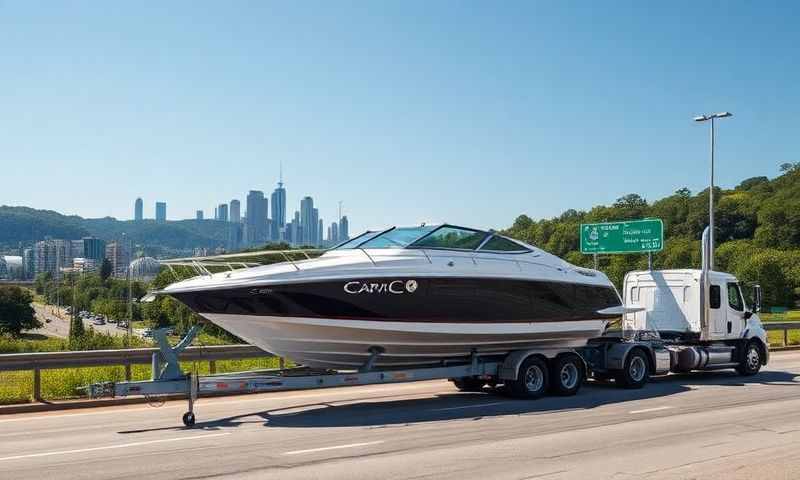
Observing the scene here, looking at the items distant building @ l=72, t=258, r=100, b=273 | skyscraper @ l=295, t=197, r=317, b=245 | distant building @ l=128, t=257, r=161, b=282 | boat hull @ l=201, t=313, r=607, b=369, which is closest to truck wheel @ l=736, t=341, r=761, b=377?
boat hull @ l=201, t=313, r=607, b=369

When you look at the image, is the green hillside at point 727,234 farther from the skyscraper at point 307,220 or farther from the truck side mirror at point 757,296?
the truck side mirror at point 757,296

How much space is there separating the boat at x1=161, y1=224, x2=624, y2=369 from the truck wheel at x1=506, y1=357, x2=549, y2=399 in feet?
1.54

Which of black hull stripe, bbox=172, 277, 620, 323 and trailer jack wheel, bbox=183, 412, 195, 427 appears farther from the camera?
black hull stripe, bbox=172, 277, 620, 323

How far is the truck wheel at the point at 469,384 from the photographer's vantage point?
16469 mm

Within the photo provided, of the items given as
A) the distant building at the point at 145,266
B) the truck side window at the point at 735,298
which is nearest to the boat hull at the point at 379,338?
the distant building at the point at 145,266

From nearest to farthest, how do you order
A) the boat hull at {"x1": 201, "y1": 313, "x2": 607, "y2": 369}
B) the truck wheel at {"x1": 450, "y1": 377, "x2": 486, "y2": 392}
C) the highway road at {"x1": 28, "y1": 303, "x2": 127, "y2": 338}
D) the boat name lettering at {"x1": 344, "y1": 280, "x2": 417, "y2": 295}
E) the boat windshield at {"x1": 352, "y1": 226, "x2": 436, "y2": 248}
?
the boat hull at {"x1": 201, "y1": 313, "x2": 607, "y2": 369}, the boat name lettering at {"x1": 344, "y1": 280, "x2": 417, "y2": 295}, the boat windshield at {"x1": 352, "y1": 226, "x2": 436, "y2": 248}, the truck wheel at {"x1": 450, "y1": 377, "x2": 486, "y2": 392}, the highway road at {"x1": 28, "y1": 303, "x2": 127, "y2": 338}

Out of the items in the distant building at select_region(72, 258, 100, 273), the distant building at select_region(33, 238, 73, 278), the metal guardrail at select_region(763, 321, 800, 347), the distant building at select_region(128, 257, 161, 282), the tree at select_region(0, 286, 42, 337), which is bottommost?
the tree at select_region(0, 286, 42, 337)

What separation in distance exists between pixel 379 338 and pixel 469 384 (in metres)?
3.72

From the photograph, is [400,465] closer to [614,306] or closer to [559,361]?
[559,361]

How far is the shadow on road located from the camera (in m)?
12.6

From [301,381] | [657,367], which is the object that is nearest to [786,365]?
[657,367]

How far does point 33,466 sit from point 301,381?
15.1 feet

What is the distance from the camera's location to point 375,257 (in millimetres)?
13906

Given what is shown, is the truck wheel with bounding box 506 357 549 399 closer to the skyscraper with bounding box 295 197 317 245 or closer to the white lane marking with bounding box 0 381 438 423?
the white lane marking with bounding box 0 381 438 423
